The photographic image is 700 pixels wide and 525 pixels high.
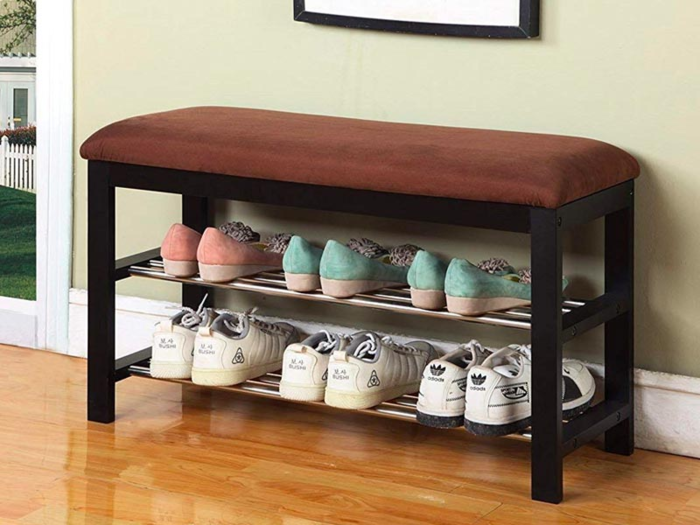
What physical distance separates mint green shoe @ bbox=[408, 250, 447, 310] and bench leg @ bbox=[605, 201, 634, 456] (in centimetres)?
32

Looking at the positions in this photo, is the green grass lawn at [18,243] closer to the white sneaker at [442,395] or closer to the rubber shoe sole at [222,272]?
the rubber shoe sole at [222,272]

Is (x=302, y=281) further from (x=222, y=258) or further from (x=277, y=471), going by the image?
(x=277, y=471)

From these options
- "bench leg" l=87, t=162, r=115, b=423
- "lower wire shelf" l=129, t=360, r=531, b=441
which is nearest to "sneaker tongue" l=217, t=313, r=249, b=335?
"lower wire shelf" l=129, t=360, r=531, b=441

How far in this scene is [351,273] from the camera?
7.56ft

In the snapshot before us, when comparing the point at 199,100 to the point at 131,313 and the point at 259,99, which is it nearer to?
the point at 259,99

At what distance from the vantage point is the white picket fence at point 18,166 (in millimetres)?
3041

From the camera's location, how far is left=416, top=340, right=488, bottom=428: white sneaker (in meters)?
2.23

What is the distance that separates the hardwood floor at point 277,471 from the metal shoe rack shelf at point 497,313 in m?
0.08

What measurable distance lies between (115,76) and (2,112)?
1.30ft

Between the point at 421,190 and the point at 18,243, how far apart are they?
4.40 feet

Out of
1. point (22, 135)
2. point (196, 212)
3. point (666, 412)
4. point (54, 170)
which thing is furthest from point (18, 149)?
point (666, 412)

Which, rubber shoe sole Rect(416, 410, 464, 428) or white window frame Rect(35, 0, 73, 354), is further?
white window frame Rect(35, 0, 73, 354)

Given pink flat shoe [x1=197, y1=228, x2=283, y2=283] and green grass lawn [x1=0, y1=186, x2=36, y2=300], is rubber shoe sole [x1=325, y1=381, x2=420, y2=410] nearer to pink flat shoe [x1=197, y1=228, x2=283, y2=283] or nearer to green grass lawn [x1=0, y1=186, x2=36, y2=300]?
pink flat shoe [x1=197, y1=228, x2=283, y2=283]

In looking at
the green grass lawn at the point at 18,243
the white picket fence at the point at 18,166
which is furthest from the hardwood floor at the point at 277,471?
the white picket fence at the point at 18,166
